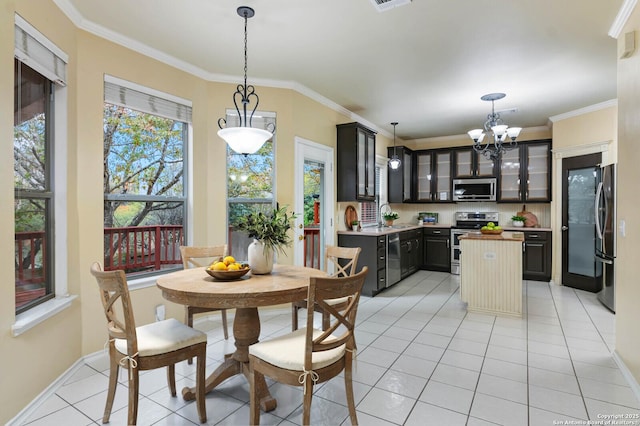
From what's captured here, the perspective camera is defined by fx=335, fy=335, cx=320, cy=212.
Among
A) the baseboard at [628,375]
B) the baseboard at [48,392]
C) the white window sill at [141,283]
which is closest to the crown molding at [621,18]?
the baseboard at [628,375]

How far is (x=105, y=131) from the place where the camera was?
2.96 m

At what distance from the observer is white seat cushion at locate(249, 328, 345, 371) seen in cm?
171

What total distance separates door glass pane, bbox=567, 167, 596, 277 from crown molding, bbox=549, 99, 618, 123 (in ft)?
2.84

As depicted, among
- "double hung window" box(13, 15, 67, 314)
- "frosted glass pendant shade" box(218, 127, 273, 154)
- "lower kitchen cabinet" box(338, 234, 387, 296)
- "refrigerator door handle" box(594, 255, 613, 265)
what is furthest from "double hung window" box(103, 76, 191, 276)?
"refrigerator door handle" box(594, 255, 613, 265)

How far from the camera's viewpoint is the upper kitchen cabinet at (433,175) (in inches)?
268

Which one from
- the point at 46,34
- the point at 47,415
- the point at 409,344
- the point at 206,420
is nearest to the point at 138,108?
the point at 46,34

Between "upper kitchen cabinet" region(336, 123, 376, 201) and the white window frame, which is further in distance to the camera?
"upper kitchen cabinet" region(336, 123, 376, 201)

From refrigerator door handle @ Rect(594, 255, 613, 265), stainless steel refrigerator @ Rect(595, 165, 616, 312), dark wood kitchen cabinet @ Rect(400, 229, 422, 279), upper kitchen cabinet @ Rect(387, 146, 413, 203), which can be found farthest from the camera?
upper kitchen cabinet @ Rect(387, 146, 413, 203)

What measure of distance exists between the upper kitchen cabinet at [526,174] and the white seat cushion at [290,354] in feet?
18.3

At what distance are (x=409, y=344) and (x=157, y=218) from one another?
107 inches

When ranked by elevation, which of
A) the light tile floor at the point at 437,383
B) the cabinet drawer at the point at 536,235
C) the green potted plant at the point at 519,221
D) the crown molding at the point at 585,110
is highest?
the crown molding at the point at 585,110

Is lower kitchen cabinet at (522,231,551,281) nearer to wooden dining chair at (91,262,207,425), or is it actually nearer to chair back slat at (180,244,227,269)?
chair back slat at (180,244,227,269)

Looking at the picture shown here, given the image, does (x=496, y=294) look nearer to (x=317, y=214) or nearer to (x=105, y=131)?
(x=317, y=214)

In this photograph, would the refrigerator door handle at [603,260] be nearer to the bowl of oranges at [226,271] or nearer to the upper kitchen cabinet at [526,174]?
the upper kitchen cabinet at [526,174]
